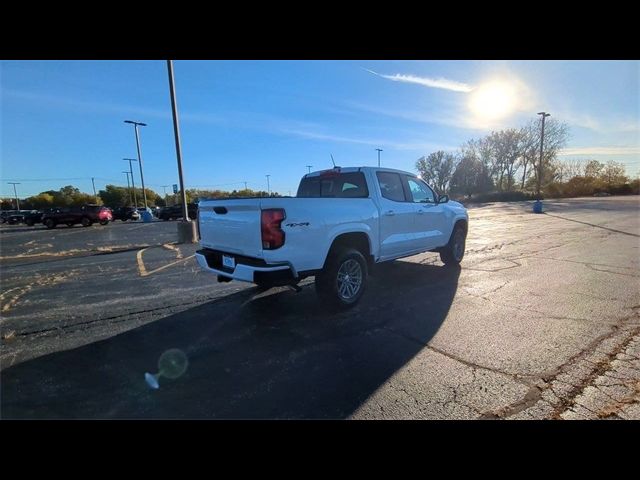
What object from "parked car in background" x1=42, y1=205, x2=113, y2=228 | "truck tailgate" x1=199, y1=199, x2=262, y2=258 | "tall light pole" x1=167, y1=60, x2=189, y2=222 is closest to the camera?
"truck tailgate" x1=199, y1=199, x2=262, y2=258

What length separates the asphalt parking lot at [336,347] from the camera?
8.05 feet

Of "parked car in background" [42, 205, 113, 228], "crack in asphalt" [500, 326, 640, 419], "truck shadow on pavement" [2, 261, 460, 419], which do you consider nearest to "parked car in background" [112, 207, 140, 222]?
"parked car in background" [42, 205, 113, 228]

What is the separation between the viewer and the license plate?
395 centimetres

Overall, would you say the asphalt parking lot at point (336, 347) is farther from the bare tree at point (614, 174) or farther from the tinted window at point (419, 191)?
the bare tree at point (614, 174)

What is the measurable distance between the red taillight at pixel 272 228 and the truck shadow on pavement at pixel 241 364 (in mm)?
1099

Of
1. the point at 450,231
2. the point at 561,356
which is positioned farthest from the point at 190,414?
the point at 450,231

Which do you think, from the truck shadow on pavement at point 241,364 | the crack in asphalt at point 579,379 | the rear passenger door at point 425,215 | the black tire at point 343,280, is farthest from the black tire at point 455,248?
the crack in asphalt at point 579,379

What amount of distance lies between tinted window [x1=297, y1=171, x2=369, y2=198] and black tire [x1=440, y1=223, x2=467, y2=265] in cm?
295

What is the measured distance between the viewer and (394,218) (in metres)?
5.28

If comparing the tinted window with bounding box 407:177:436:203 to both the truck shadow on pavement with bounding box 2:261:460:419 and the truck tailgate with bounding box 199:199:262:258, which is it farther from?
the truck tailgate with bounding box 199:199:262:258

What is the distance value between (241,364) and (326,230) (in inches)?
74.1
